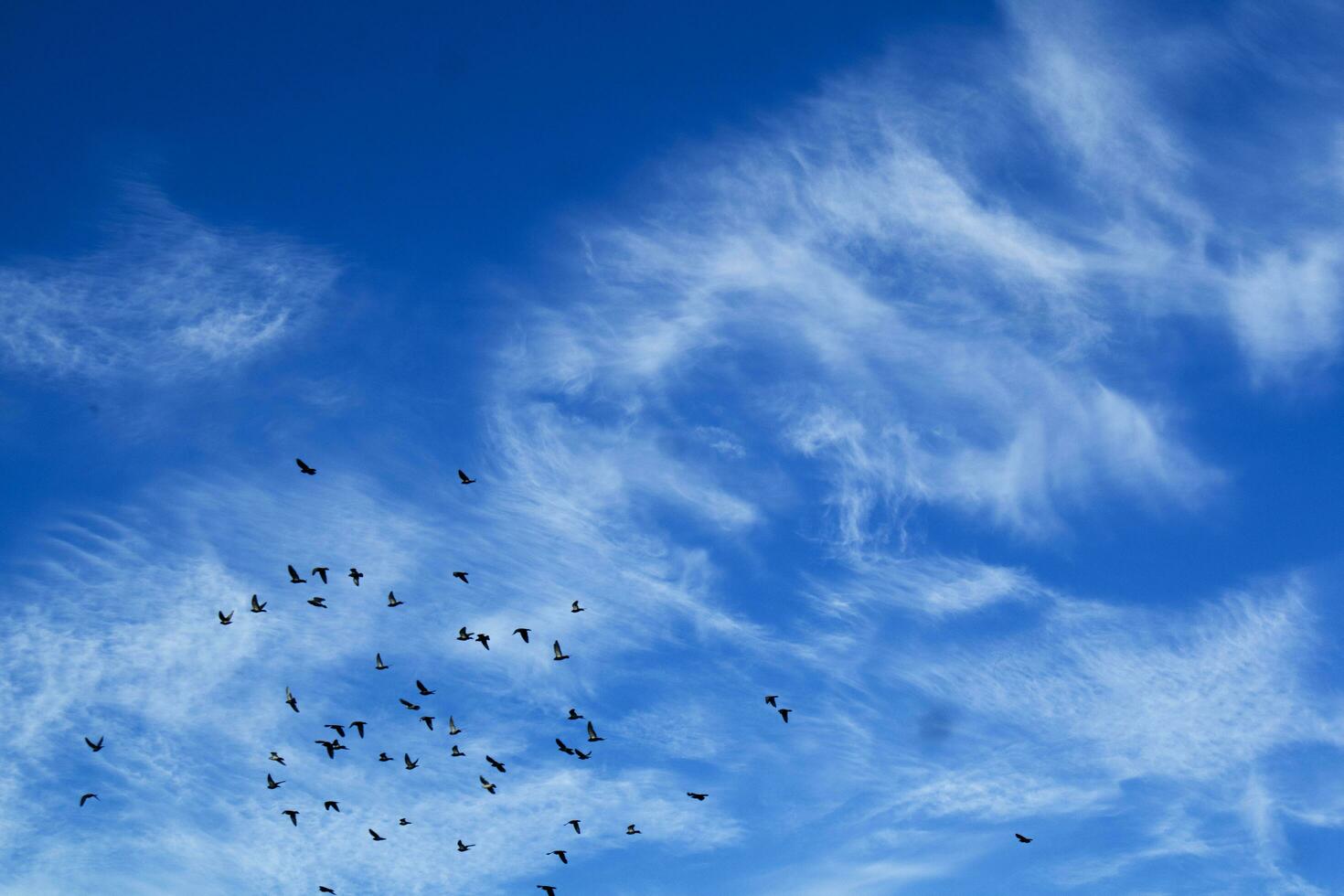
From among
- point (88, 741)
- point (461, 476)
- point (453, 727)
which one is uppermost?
point (461, 476)

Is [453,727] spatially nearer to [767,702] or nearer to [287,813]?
[287,813]

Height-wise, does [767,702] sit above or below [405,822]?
above

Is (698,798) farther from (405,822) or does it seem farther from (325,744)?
(325,744)

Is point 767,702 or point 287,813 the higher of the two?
point 767,702

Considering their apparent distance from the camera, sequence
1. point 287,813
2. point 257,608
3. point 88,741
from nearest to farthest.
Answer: point 88,741, point 257,608, point 287,813

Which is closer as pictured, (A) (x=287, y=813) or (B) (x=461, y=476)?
(B) (x=461, y=476)

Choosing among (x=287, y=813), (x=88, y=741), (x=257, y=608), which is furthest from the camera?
(x=287, y=813)

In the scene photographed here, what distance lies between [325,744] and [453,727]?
472 inches

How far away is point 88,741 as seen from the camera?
118250 mm

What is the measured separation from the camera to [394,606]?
412 feet

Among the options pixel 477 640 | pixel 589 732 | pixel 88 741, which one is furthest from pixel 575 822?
pixel 88 741

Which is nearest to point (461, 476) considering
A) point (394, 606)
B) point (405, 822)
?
point (394, 606)

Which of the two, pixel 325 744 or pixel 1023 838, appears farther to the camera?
pixel 325 744

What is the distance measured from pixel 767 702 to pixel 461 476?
3394cm
